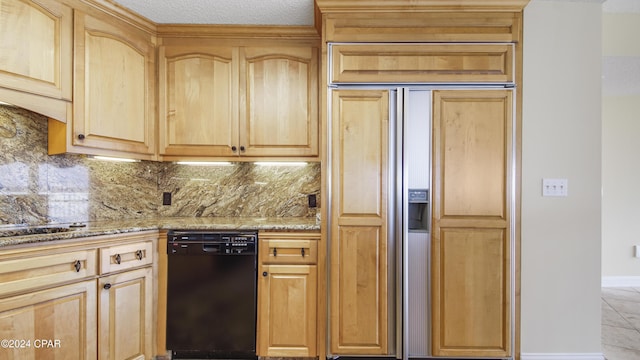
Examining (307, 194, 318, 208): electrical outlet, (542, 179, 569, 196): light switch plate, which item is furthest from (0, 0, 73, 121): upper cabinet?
(542, 179, 569, 196): light switch plate

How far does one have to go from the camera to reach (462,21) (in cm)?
212

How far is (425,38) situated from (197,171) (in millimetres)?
1988

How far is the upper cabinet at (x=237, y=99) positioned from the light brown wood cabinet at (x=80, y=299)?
80cm

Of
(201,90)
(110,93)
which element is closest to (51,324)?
(110,93)

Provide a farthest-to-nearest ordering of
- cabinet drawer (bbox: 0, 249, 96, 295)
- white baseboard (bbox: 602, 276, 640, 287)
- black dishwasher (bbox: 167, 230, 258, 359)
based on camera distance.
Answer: white baseboard (bbox: 602, 276, 640, 287) → black dishwasher (bbox: 167, 230, 258, 359) → cabinet drawer (bbox: 0, 249, 96, 295)

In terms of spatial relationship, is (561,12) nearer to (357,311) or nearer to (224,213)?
(357,311)

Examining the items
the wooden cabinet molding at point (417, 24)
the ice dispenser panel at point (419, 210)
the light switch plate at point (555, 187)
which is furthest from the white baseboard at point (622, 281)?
the wooden cabinet molding at point (417, 24)

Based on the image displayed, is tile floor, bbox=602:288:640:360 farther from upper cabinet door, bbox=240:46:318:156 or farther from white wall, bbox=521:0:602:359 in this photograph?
upper cabinet door, bbox=240:46:318:156

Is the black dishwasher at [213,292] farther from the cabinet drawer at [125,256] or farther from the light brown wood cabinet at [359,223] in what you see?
the light brown wood cabinet at [359,223]

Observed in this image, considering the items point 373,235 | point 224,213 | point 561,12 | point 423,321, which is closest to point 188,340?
point 224,213

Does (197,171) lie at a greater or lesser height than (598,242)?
greater

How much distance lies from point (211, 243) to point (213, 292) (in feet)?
1.02

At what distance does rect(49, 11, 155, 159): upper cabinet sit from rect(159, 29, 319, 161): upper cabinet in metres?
0.11

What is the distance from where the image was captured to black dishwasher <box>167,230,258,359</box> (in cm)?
212
